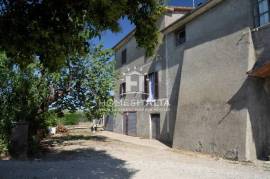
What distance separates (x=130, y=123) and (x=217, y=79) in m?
11.6

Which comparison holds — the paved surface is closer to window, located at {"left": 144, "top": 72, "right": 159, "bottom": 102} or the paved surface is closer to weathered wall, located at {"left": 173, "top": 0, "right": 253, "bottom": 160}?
weathered wall, located at {"left": 173, "top": 0, "right": 253, "bottom": 160}

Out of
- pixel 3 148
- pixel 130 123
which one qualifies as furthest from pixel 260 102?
pixel 130 123

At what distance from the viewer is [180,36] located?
16.7 metres

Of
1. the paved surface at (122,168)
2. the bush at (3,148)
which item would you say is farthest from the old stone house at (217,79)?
the bush at (3,148)

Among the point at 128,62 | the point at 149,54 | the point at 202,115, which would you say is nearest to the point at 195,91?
the point at 202,115

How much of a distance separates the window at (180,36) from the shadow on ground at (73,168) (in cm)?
838

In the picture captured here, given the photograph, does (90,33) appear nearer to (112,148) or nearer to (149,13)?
(149,13)

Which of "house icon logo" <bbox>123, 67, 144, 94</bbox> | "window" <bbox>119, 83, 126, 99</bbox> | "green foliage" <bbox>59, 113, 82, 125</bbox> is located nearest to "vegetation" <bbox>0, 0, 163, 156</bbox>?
"house icon logo" <bbox>123, 67, 144, 94</bbox>

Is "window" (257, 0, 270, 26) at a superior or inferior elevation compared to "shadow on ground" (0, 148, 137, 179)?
superior

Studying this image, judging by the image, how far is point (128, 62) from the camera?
24031 millimetres

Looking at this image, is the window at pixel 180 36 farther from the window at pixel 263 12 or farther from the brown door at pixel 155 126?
the window at pixel 263 12

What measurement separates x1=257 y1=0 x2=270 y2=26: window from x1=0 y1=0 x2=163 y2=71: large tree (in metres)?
6.99

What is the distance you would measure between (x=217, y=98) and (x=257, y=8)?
4.04m

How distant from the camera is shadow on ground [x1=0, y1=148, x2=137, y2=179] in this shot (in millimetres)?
7938
